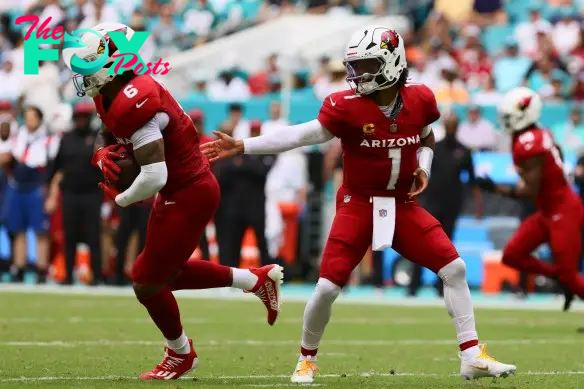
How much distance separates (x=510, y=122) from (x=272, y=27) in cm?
1089

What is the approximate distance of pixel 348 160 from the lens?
23.5 ft

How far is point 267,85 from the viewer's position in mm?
20594

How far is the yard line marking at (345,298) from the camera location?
1424 centimetres

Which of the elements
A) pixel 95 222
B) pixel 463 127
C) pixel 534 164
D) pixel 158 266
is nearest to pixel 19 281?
pixel 95 222

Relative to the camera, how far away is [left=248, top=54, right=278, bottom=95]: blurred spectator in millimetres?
20594

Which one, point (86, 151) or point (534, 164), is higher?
point (534, 164)

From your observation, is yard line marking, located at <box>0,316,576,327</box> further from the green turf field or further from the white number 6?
the white number 6

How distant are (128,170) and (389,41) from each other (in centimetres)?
153

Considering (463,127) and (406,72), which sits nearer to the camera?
(406,72)

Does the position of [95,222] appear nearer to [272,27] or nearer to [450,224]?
→ [450,224]

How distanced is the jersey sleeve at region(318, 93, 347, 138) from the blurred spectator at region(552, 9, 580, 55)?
14.0m

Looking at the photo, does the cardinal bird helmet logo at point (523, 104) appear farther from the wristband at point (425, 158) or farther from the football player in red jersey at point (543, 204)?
the wristband at point (425, 158)

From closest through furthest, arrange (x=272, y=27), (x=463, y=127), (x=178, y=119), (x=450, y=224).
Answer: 1. (x=178, y=119)
2. (x=450, y=224)
3. (x=463, y=127)
4. (x=272, y=27)

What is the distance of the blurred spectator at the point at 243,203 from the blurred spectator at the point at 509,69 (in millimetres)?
5268
